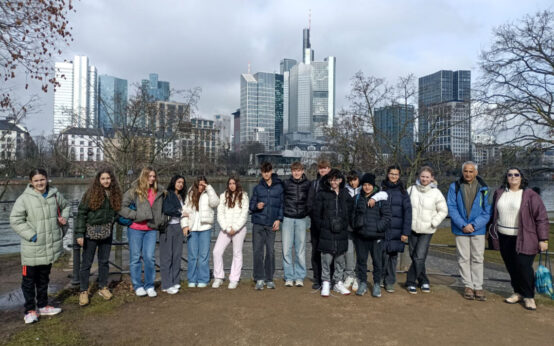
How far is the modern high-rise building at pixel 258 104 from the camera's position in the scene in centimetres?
18475

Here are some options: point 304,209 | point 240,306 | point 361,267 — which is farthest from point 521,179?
point 240,306

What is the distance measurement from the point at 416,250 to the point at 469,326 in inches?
51.5

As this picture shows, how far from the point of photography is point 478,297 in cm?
504

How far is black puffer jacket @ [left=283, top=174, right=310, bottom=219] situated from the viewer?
5.46 m

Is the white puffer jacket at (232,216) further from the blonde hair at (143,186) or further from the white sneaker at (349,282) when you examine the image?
the white sneaker at (349,282)

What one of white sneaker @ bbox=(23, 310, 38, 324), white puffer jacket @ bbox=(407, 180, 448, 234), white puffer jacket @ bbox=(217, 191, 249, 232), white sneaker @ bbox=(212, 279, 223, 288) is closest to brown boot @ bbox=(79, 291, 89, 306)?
white sneaker @ bbox=(23, 310, 38, 324)

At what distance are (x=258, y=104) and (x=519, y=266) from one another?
189765mm

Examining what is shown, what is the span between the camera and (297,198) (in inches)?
216

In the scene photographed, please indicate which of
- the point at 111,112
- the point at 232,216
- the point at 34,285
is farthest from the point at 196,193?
the point at 111,112

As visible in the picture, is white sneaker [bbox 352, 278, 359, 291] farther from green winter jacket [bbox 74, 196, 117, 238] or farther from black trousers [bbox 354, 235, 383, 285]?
green winter jacket [bbox 74, 196, 117, 238]

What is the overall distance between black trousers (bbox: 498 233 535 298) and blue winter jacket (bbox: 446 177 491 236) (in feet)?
1.00

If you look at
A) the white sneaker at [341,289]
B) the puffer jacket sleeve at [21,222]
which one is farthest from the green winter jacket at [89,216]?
the white sneaker at [341,289]

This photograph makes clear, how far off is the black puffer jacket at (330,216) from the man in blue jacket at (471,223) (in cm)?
154

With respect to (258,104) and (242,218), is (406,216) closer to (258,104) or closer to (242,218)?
(242,218)
